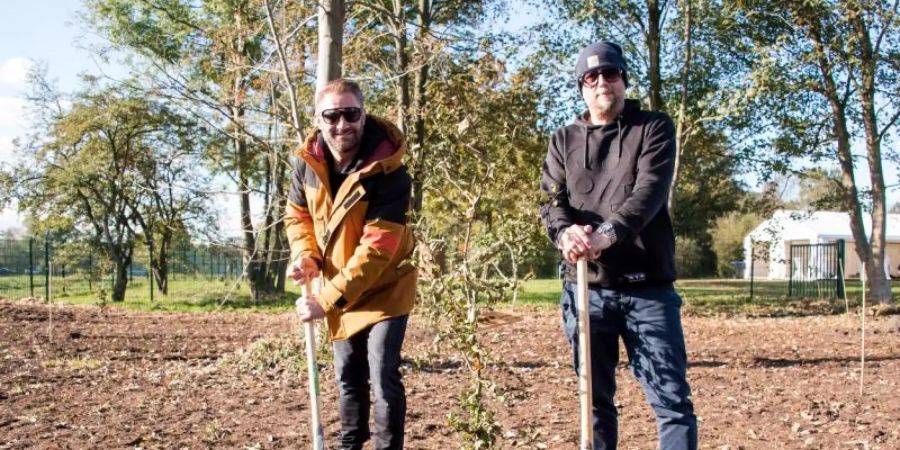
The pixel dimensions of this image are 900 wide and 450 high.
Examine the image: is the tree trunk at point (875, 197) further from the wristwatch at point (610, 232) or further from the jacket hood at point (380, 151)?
the wristwatch at point (610, 232)

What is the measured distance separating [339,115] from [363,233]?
20.6 inches

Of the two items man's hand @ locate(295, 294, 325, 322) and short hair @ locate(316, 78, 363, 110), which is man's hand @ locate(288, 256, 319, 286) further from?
short hair @ locate(316, 78, 363, 110)

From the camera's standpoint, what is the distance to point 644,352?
3.06 metres

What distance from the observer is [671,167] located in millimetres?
3096

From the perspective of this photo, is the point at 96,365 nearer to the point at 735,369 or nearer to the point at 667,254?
the point at 735,369

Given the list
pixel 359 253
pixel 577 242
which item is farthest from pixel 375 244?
pixel 577 242

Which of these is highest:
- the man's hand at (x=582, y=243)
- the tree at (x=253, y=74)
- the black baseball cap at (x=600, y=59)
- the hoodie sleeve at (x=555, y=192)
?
the tree at (x=253, y=74)

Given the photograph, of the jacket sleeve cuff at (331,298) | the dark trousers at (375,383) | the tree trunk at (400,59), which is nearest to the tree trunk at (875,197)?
the tree trunk at (400,59)

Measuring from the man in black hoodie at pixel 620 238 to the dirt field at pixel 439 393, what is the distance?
638mm

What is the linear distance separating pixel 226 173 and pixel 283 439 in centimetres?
1787

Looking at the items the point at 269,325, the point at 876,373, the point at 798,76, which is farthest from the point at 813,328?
the point at 269,325

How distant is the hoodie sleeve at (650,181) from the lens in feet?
9.55

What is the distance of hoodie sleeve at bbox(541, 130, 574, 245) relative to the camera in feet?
10.4

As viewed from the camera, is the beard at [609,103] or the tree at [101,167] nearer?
the beard at [609,103]
